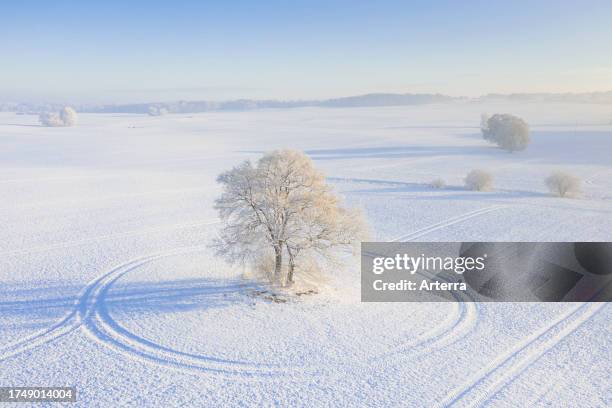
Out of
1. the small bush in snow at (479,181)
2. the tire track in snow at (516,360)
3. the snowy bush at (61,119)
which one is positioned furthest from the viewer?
the snowy bush at (61,119)

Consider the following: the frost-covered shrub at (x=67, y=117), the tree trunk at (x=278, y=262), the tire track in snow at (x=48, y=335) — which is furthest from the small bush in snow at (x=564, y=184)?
the frost-covered shrub at (x=67, y=117)

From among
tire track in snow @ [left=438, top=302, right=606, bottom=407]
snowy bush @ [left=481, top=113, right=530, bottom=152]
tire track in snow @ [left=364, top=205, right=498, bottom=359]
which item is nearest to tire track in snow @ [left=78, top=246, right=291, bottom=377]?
tire track in snow @ [left=364, top=205, right=498, bottom=359]

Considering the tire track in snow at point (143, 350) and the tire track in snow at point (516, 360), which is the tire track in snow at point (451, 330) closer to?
the tire track in snow at point (516, 360)

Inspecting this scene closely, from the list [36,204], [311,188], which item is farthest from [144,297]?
[36,204]

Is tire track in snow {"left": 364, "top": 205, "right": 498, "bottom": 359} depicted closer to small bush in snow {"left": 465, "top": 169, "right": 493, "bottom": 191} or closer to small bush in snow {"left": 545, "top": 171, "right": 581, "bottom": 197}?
small bush in snow {"left": 465, "top": 169, "right": 493, "bottom": 191}

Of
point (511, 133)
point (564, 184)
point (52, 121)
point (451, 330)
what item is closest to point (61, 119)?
point (52, 121)
